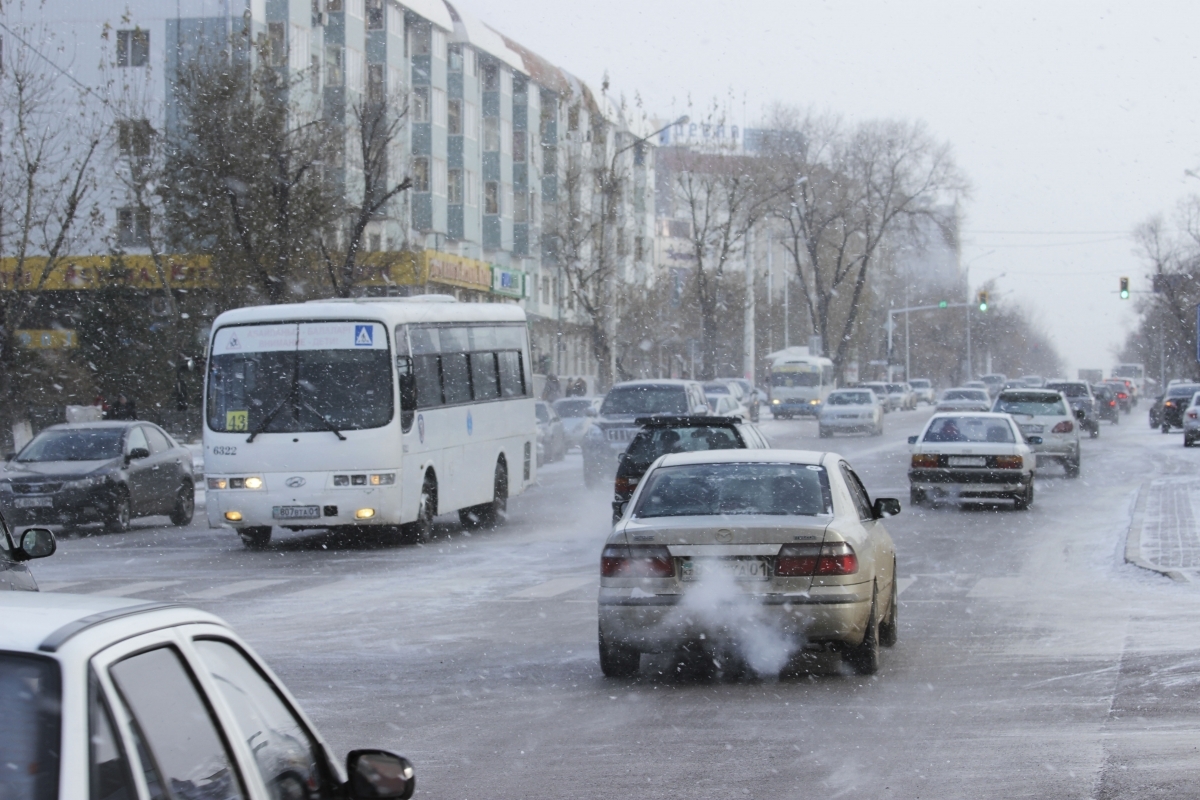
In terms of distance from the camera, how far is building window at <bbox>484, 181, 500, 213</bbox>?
73250 millimetres

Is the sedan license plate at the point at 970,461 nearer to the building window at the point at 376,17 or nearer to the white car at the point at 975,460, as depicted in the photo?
the white car at the point at 975,460

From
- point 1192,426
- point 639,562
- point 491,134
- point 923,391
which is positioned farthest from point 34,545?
point 923,391

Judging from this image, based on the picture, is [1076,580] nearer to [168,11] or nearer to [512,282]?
[168,11]

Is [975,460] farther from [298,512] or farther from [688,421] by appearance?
[298,512]

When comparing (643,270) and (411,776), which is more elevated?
(643,270)

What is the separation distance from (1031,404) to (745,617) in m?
25.0

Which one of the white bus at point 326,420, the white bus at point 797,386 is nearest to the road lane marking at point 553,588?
the white bus at point 326,420

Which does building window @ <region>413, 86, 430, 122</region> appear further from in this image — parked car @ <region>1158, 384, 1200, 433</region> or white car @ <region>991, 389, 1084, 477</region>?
white car @ <region>991, 389, 1084, 477</region>

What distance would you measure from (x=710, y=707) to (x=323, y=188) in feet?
95.6

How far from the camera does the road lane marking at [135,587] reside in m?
15.4

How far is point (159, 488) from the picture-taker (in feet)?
79.0

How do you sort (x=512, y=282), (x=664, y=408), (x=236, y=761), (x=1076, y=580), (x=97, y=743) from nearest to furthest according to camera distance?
(x=97, y=743)
(x=236, y=761)
(x=1076, y=580)
(x=664, y=408)
(x=512, y=282)

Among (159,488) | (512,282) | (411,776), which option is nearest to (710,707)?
(411,776)

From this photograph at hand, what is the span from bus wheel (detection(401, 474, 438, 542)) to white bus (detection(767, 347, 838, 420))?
53921 mm
